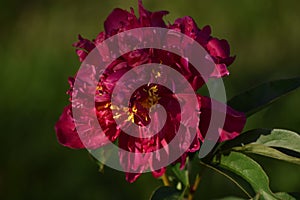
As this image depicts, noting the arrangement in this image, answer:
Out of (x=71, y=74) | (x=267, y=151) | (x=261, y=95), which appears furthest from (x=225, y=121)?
(x=71, y=74)

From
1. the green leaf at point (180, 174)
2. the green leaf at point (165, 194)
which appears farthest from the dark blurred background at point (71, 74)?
the green leaf at point (165, 194)

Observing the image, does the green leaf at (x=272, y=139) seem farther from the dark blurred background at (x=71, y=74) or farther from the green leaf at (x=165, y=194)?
the dark blurred background at (x=71, y=74)

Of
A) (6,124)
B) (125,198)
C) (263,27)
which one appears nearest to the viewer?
(125,198)

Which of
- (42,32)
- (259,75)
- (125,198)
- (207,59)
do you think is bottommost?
(125,198)

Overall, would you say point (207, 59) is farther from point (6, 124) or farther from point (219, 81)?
point (6, 124)

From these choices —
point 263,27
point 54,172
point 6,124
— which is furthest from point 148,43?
point 263,27

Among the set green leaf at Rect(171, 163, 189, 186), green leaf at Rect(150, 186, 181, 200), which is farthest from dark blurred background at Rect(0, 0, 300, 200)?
green leaf at Rect(150, 186, 181, 200)
